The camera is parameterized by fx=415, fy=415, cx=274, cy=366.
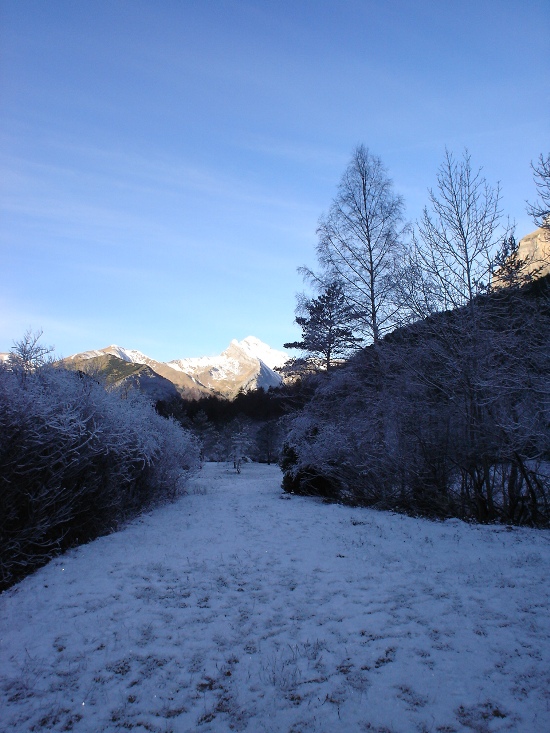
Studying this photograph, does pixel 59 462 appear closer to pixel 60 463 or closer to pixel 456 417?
pixel 60 463

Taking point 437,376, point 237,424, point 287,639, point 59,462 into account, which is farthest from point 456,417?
point 237,424

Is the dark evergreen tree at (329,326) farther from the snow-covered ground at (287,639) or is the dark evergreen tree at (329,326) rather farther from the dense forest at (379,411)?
the snow-covered ground at (287,639)

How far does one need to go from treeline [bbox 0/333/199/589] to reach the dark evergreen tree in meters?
6.50

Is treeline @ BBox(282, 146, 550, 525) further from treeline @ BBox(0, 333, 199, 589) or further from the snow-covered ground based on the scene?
treeline @ BBox(0, 333, 199, 589)

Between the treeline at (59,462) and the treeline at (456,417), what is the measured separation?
5809mm

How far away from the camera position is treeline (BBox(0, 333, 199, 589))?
608 centimetres

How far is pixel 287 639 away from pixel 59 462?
5.26 metres

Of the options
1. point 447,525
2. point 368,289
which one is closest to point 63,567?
point 447,525

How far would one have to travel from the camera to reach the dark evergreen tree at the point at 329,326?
13.3 m

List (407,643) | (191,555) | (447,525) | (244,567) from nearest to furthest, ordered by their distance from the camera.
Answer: (407,643), (244,567), (191,555), (447,525)

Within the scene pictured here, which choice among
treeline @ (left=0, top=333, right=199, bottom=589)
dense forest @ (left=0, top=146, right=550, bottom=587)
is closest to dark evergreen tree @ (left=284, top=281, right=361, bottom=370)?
dense forest @ (left=0, top=146, right=550, bottom=587)

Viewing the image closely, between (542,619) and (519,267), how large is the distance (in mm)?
7567

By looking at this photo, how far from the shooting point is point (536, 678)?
3100 millimetres

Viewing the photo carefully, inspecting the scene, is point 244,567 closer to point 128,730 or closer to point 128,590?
point 128,590
